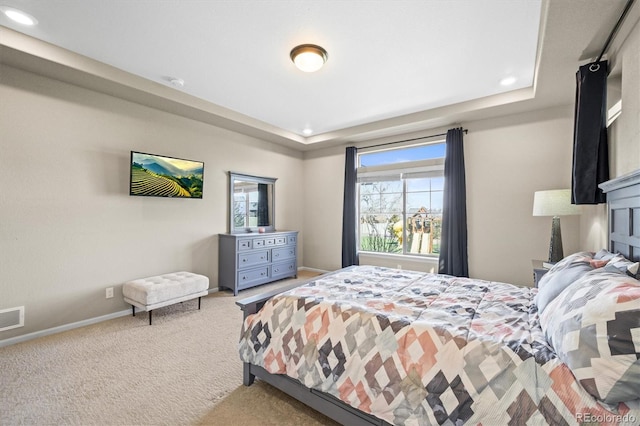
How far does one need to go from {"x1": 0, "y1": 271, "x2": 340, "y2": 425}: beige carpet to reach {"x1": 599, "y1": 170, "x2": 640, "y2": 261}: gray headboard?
7.30 feet

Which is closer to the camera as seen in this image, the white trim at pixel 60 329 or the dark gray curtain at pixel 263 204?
the white trim at pixel 60 329

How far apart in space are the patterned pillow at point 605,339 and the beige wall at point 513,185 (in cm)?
304

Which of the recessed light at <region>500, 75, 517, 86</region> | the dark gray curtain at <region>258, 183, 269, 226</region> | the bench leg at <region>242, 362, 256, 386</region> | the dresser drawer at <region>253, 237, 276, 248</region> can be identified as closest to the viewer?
the bench leg at <region>242, 362, 256, 386</region>

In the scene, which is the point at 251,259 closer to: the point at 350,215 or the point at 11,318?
the point at 350,215

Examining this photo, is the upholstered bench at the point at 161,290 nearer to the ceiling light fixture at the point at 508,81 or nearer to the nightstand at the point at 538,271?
the nightstand at the point at 538,271

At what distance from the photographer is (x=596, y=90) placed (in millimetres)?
2398

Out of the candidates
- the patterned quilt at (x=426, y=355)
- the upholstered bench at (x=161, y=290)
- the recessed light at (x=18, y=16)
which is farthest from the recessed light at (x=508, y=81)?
the recessed light at (x=18, y=16)

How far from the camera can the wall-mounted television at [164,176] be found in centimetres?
351

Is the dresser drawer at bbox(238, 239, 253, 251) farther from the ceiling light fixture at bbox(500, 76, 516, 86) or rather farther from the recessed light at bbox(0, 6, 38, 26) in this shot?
the ceiling light fixture at bbox(500, 76, 516, 86)

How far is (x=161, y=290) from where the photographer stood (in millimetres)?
3141

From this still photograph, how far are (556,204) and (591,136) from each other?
2.83 feet

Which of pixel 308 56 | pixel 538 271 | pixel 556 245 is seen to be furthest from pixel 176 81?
pixel 556 245

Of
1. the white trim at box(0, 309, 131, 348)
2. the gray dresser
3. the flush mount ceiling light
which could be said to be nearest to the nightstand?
the flush mount ceiling light

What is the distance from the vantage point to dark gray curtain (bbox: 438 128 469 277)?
4.23 m
